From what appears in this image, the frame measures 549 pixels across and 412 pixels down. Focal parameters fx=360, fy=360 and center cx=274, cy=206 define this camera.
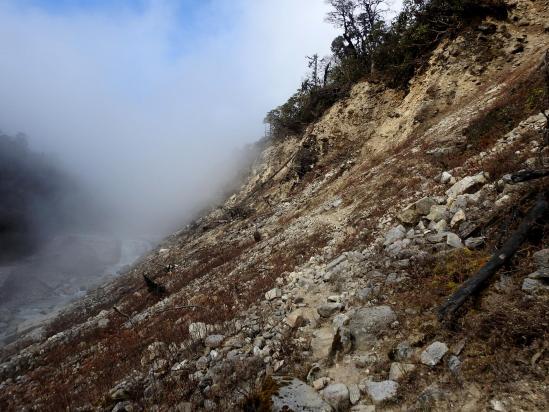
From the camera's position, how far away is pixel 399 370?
546 cm

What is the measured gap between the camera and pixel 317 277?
10.3 meters

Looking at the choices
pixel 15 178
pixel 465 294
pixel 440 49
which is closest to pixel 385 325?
pixel 465 294

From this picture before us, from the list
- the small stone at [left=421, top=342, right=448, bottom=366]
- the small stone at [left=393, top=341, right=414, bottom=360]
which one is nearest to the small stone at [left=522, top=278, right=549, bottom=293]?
the small stone at [left=421, top=342, right=448, bottom=366]

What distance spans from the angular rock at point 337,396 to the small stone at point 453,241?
3.99 metres

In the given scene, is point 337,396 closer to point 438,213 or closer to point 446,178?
point 438,213

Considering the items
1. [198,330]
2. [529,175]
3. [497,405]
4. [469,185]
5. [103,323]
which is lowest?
[497,405]

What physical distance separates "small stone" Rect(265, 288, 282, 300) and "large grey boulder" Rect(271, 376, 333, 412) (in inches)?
169

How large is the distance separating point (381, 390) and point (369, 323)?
5.30ft

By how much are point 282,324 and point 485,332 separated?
4.42m

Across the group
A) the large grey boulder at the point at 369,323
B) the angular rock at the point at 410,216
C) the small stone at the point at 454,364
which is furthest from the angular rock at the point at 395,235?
the small stone at the point at 454,364

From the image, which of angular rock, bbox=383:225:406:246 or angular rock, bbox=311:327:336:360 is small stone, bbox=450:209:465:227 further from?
angular rock, bbox=311:327:336:360

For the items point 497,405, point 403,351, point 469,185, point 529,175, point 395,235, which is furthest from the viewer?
point 395,235

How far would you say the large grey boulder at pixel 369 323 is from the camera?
21.5ft

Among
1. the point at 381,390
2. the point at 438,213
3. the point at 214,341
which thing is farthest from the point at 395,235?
the point at 214,341
